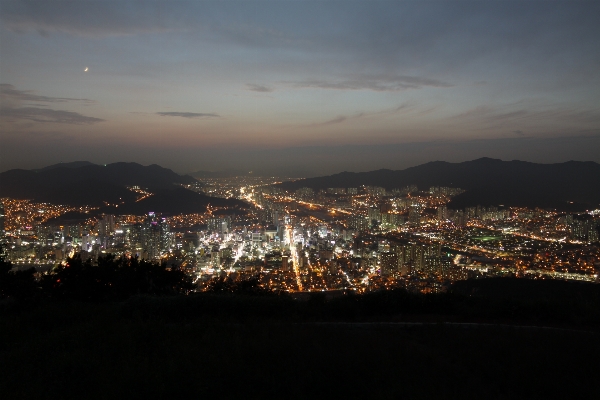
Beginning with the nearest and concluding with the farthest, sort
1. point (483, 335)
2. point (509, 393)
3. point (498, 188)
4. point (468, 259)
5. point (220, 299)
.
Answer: point (509, 393) < point (483, 335) < point (220, 299) < point (468, 259) < point (498, 188)

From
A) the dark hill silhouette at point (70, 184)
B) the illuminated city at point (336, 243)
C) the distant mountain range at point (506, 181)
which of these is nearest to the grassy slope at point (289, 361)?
the illuminated city at point (336, 243)

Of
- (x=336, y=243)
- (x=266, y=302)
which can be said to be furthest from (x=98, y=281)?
(x=336, y=243)

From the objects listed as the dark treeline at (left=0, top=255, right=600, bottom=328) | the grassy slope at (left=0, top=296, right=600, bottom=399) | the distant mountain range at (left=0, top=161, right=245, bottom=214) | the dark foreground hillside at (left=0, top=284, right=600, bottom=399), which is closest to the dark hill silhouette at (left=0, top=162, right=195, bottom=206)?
the distant mountain range at (left=0, top=161, right=245, bottom=214)

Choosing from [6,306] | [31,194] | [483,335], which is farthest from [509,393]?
[31,194]

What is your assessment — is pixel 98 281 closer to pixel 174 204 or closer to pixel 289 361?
pixel 289 361

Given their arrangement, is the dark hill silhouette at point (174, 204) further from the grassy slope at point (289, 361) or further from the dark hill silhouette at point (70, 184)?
the grassy slope at point (289, 361)

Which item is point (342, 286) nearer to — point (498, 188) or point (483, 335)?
point (483, 335)

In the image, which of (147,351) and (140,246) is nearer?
(147,351)
